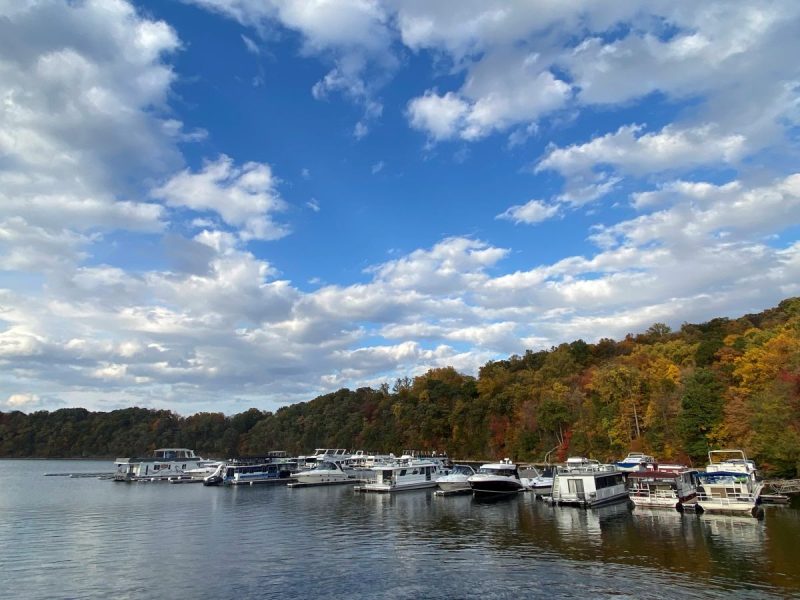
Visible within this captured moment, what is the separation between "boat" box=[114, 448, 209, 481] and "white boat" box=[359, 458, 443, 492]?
4358 centimetres

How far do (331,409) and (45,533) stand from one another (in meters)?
128

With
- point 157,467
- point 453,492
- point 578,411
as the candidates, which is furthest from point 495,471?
point 157,467

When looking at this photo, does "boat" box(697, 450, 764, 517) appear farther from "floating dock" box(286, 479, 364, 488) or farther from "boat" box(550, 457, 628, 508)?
"floating dock" box(286, 479, 364, 488)

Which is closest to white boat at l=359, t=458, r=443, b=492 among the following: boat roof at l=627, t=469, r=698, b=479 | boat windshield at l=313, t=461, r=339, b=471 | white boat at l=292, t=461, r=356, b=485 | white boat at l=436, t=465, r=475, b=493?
white boat at l=436, t=465, r=475, b=493

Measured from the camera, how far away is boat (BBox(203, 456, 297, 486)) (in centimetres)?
8219

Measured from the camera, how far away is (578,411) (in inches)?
3893

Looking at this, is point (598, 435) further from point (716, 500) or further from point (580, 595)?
point (580, 595)

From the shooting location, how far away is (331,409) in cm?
16700

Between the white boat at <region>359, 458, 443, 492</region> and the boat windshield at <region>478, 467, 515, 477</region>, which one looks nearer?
the boat windshield at <region>478, 467, 515, 477</region>

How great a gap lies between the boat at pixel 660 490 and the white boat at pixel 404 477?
105 ft

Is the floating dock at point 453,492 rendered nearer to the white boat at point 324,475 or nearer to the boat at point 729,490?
the white boat at point 324,475

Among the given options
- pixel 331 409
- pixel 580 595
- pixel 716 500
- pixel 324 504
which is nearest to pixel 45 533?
pixel 324 504

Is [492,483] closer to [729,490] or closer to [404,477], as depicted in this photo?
[404,477]

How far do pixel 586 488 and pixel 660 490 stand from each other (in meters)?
6.34
